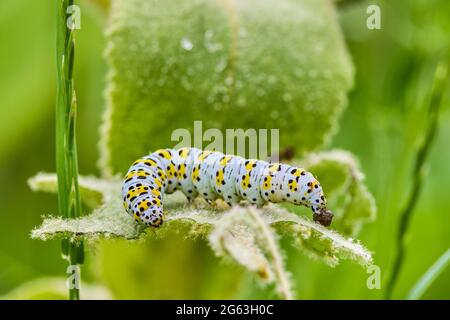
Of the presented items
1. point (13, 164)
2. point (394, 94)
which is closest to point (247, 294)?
point (394, 94)

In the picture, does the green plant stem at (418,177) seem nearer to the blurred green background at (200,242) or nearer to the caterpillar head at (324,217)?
the blurred green background at (200,242)

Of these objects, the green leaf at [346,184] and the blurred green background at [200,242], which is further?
the blurred green background at [200,242]

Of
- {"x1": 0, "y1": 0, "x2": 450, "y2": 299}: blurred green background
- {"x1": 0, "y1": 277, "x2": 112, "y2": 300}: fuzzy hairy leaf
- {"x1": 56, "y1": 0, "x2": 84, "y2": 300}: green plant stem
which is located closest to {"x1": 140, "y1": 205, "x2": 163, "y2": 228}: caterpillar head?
{"x1": 56, "y1": 0, "x2": 84, "y2": 300}: green plant stem

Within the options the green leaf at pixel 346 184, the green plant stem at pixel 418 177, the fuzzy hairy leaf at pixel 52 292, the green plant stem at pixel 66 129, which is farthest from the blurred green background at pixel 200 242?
the green plant stem at pixel 66 129

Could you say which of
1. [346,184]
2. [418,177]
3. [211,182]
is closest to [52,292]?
[211,182]

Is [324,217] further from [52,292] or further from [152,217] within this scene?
[52,292]

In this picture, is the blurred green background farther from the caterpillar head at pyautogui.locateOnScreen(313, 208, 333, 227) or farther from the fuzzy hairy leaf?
the caterpillar head at pyautogui.locateOnScreen(313, 208, 333, 227)
